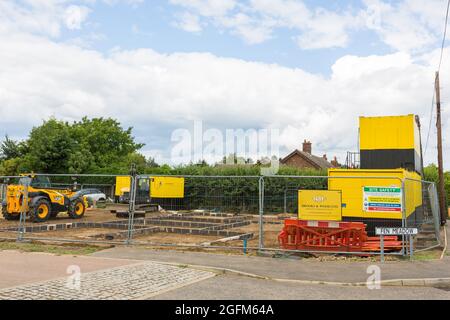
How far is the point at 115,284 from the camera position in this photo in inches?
290

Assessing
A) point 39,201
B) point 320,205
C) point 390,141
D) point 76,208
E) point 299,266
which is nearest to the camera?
point 299,266

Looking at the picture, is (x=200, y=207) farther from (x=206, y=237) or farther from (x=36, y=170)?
(x=36, y=170)

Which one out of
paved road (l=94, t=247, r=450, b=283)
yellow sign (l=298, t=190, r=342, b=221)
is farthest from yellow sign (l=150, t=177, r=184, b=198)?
yellow sign (l=298, t=190, r=342, b=221)

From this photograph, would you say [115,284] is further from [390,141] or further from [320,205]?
[390,141]

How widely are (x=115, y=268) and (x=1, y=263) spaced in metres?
2.81

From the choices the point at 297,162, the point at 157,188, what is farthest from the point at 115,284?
the point at 297,162

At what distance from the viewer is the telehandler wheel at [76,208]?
22.5m

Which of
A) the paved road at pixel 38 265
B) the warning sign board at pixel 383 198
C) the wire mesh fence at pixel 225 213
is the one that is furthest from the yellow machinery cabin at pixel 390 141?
the paved road at pixel 38 265

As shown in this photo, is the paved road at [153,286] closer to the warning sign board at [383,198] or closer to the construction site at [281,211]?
the construction site at [281,211]

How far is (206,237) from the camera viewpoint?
1608 centimetres

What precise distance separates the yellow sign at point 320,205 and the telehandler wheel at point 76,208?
15297 mm

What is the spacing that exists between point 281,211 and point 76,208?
468 inches

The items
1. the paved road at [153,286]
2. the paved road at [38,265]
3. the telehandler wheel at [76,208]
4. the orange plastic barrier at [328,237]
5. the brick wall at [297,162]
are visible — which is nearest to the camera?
the paved road at [153,286]
